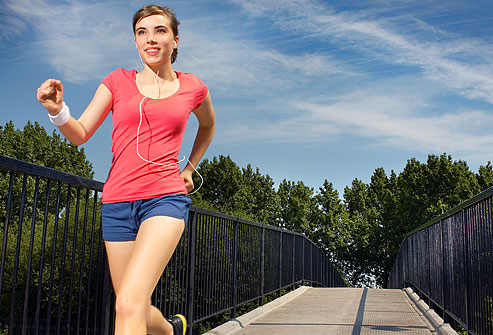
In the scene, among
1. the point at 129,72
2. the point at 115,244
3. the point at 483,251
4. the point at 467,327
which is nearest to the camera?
the point at 115,244

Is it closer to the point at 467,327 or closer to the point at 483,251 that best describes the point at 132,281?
the point at 483,251

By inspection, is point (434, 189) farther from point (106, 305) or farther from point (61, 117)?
point (61, 117)

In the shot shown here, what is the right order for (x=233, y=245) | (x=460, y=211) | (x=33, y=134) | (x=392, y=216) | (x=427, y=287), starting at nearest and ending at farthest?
(x=460, y=211)
(x=233, y=245)
(x=427, y=287)
(x=33, y=134)
(x=392, y=216)

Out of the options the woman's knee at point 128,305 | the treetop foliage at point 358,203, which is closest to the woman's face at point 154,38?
the woman's knee at point 128,305

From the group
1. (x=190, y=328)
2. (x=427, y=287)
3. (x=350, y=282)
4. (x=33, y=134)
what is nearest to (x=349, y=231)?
(x=350, y=282)

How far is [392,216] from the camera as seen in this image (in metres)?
50.3

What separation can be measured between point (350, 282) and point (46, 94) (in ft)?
185

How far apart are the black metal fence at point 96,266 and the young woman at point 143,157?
451mm

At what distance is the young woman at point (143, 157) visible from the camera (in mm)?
2266

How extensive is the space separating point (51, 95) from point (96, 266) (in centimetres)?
174

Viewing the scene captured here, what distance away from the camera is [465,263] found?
5.03 metres

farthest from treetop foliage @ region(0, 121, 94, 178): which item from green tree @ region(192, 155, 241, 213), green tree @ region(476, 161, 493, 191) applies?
green tree @ region(476, 161, 493, 191)

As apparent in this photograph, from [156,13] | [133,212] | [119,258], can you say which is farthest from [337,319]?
[156,13]

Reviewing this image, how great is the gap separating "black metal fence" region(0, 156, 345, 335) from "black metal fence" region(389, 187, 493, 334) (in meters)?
2.56
